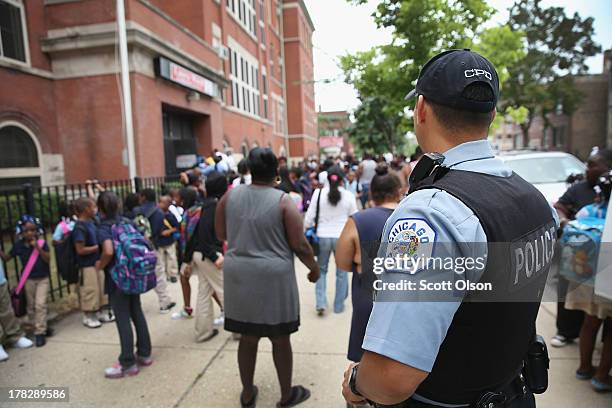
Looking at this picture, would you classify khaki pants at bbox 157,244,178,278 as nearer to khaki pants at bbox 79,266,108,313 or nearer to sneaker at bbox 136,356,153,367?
khaki pants at bbox 79,266,108,313

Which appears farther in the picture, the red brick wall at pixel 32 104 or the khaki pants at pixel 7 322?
the red brick wall at pixel 32 104

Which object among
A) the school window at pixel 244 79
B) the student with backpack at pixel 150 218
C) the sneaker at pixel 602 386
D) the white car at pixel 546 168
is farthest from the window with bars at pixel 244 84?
the sneaker at pixel 602 386

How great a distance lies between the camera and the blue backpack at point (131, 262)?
3.39m

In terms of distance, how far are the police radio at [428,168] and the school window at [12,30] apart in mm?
13093

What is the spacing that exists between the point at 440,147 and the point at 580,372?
10.1ft

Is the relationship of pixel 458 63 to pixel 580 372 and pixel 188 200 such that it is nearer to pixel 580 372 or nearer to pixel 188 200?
pixel 580 372

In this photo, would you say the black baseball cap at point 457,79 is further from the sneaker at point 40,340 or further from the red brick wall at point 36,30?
the red brick wall at point 36,30

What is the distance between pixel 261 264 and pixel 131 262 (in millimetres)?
1469

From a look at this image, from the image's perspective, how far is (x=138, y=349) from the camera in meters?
3.67

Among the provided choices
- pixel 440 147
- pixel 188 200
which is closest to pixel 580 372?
pixel 440 147

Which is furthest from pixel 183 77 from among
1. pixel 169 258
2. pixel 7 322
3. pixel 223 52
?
pixel 7 322

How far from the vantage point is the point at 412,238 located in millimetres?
1077

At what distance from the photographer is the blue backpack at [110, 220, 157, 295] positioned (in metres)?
3.39

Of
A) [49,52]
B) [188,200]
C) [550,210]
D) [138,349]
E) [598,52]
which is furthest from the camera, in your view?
[598,52]
